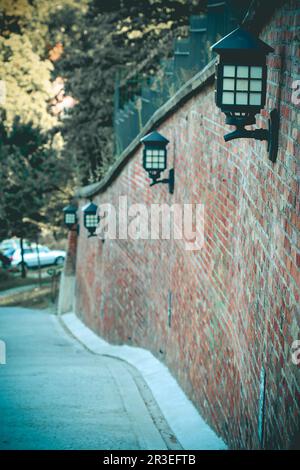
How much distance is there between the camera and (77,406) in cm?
827

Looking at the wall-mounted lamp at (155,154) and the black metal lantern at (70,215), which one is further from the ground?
the wall-mounted lamp at (155,154)

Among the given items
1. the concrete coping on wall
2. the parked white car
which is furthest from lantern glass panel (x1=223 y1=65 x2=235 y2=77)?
the parked white car

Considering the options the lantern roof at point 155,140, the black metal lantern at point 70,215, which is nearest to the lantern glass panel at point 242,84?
the lantern roof at point 155,140

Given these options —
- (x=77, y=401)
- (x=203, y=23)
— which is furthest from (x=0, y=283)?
(x=77, y=401)

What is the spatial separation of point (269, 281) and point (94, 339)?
12989 millimetres

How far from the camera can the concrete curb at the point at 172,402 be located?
7.14 metres

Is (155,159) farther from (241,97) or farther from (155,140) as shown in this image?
(241,97)

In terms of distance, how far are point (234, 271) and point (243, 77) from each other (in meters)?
2.17

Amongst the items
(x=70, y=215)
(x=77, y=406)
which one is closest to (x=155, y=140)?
(x=77, y=406)

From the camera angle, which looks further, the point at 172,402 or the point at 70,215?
the point at 70,215

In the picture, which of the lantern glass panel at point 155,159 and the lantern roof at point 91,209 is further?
the lantern roof at point 91,209

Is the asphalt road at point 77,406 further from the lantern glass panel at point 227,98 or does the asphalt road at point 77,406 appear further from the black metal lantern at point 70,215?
the black metal lantern at point 70,215

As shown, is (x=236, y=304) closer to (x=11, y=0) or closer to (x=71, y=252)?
(x=71, y=252)

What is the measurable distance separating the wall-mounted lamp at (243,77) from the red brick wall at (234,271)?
128 mm
